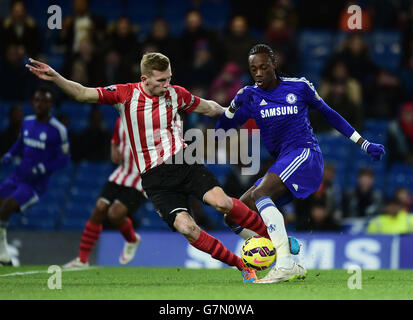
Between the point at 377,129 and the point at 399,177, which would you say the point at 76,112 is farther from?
the point at 399,177

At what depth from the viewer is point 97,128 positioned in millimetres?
13055

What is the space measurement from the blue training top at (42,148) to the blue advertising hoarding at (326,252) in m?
1.66

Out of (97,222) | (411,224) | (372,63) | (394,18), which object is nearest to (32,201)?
(97,222)

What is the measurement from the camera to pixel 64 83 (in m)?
6.87

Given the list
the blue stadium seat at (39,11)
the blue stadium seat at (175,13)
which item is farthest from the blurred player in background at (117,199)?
the blue stadium seat at (39,11)

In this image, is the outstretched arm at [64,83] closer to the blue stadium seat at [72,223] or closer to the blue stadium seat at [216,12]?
the blue stadium seat at [72,223]

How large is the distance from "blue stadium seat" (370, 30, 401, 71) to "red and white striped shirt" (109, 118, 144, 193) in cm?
665

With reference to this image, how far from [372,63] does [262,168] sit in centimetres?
335

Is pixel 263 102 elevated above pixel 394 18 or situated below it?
below

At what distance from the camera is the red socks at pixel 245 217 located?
7.12m

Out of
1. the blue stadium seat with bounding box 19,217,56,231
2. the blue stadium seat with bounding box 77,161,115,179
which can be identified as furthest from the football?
the blue stadium seat with bounding box 77,161,115,179

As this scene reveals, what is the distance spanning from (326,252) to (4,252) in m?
4.23

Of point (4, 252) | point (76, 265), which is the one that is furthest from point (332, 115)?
point (4, 252)

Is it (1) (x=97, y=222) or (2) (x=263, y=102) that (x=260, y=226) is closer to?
(2) (x=263, y=102)
